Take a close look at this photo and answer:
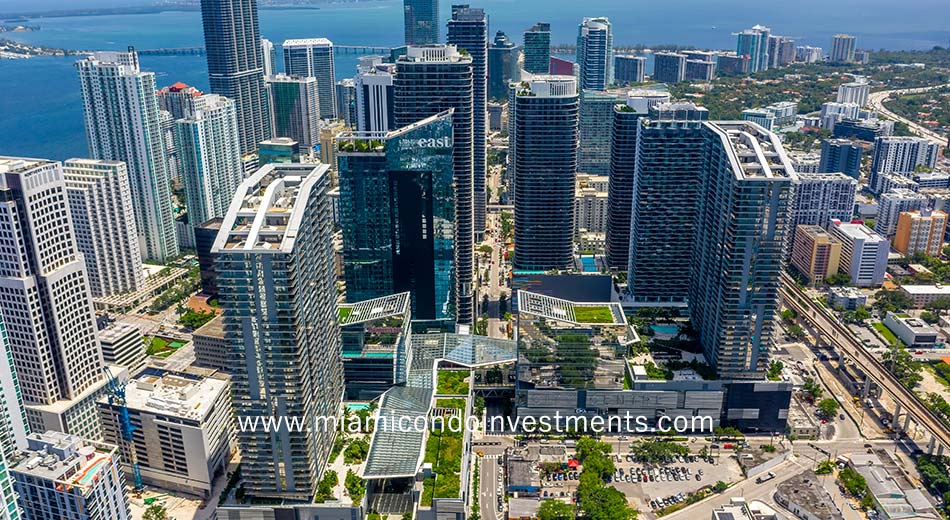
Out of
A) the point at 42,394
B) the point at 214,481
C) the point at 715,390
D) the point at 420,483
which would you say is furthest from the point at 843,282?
the point at 42,394

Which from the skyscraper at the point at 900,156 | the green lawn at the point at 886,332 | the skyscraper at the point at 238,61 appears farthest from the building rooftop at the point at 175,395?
the skyscraper at the point at 900,156

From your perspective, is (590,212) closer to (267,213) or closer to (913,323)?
(913,323)

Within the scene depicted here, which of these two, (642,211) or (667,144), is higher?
(667,144)

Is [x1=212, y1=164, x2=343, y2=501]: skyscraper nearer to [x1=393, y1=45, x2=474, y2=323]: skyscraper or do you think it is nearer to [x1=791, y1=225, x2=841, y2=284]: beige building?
[x1=393, y1=45, x2=474, y2=323]: skyscraper

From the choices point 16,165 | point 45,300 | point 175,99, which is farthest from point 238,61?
point 45,300

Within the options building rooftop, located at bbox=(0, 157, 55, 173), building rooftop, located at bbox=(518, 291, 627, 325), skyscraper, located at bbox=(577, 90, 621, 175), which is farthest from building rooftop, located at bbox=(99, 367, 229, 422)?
skyscraper, located at bbox=(577, 90, 621, 175)

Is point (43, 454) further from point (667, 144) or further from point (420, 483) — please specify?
point (667, 144)

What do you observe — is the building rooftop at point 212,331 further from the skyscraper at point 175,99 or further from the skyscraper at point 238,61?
the skyscraper at point 238,61
